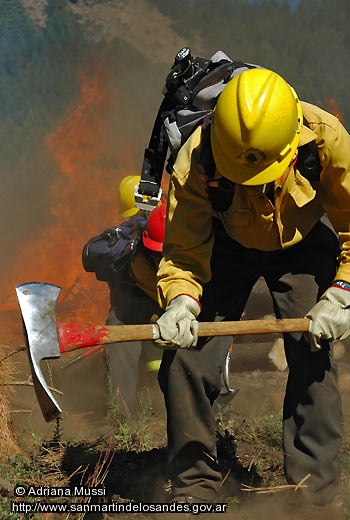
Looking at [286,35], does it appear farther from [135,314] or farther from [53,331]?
[53,331]

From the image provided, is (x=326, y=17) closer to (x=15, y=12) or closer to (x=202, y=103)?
(x=15, y=12)

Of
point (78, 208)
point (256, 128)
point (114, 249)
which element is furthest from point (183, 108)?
point (78, 208)

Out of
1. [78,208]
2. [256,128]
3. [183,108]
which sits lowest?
[78,208]

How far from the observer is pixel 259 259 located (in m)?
3.51

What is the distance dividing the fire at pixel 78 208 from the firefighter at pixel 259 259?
424cm

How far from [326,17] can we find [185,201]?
9814 mm

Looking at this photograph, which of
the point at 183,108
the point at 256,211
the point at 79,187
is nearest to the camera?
the point at 256,211

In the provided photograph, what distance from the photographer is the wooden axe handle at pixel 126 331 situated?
3.03m

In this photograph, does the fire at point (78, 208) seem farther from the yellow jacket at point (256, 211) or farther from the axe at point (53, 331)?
the axe at point (53, 331)

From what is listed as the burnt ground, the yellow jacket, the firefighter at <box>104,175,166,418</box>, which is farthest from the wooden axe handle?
the firefighter at <box>104,175,166,418</box>

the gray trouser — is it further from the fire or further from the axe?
the fire

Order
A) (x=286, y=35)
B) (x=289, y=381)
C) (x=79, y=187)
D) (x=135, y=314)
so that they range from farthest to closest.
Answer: (x=286, y=35) < (x=79, y=187) < (x=135, y=314) < (x=289, y=381)

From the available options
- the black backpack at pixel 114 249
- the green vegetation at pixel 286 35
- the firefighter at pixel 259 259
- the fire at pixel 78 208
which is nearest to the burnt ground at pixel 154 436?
the firefighter at pixel 259 259

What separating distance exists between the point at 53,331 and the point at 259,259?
3.44ft
